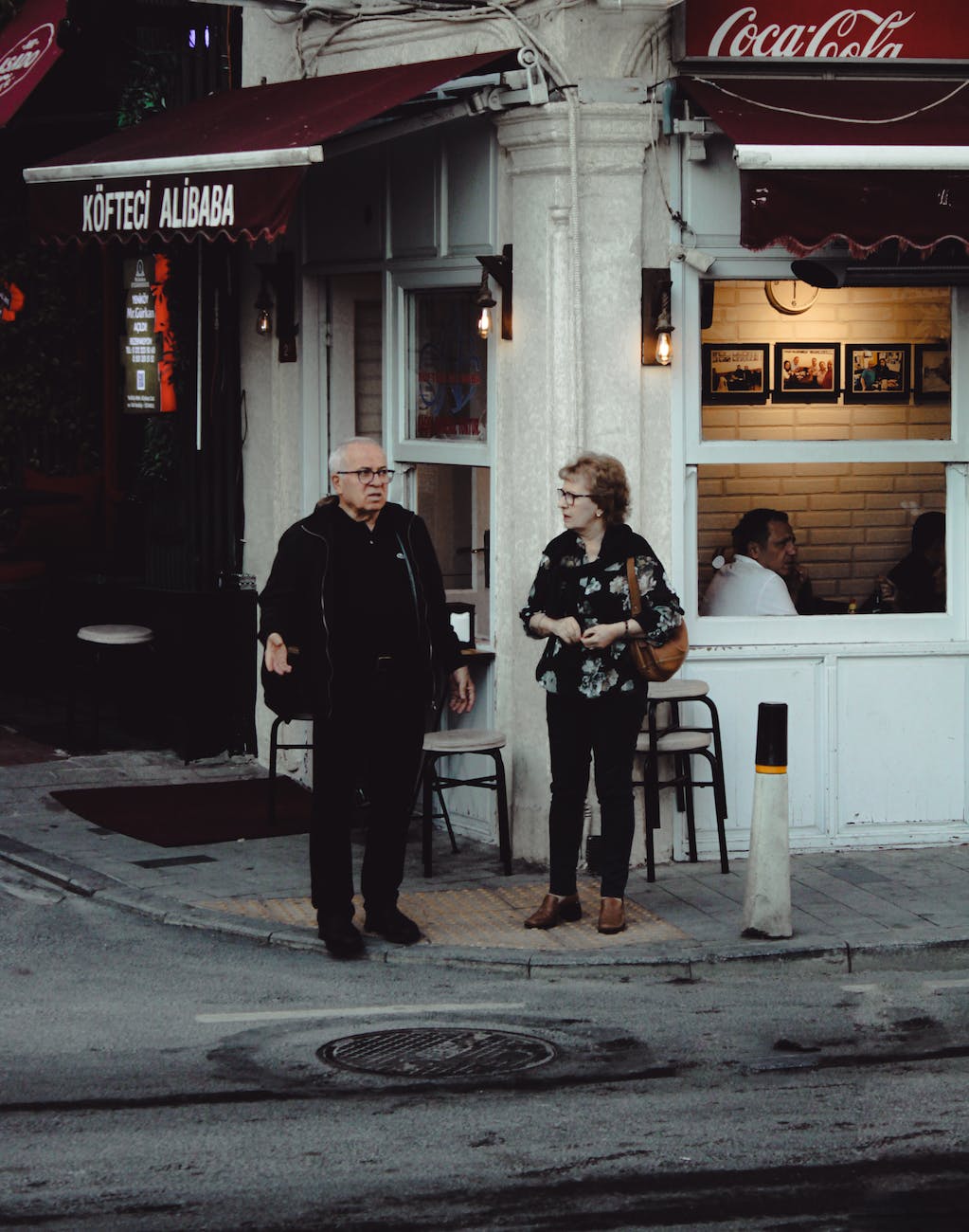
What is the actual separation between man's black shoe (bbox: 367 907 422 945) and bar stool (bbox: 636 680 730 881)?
59.8 inches

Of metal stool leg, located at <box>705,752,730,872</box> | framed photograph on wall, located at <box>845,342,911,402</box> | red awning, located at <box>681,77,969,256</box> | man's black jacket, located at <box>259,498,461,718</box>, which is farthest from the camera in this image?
framed photograph on wall, located at <box>845,342,911,402</box>

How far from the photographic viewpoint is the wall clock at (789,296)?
32.9ft

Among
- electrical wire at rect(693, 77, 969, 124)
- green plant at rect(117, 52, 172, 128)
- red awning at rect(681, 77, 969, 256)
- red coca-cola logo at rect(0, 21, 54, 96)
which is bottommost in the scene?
red awning at rect(681, 77, 969, 256)

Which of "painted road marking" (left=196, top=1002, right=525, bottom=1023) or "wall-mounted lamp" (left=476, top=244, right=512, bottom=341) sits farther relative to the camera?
"wall-mounted lamp" (left=476, top=244, right=512, bottom=341)

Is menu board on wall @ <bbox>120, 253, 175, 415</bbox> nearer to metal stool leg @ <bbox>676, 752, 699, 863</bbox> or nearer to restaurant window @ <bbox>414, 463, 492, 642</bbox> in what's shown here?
restaurant window @ <bbox>414, 463, 492, 642</bbox>

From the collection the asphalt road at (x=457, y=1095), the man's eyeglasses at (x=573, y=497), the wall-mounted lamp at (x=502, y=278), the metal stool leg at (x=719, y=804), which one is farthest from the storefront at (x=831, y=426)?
the asphalt road at (x=457, y=1095)

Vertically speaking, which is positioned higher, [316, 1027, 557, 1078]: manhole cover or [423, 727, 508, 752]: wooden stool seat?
[423, 727, 508, 752]: wooden stool seat

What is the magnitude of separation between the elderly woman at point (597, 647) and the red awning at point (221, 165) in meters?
2.10

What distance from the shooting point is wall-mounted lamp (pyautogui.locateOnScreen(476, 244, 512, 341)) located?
9812 mm

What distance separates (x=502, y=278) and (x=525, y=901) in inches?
115

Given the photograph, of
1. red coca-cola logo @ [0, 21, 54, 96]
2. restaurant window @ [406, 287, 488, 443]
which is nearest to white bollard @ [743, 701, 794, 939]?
restaurant window @ [406, 287, 488, 443]

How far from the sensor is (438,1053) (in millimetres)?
6984

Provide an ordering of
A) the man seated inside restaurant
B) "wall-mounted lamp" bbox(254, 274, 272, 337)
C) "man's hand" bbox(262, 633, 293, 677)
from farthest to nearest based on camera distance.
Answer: "wall-mounted lamp" bbox(254, 274, 272, 337), the man seated inside restaurant, "man's hand" bbox(262, 633, 293, 677)

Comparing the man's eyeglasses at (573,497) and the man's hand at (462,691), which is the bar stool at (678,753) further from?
the man's eyeglasses at (573,497)
